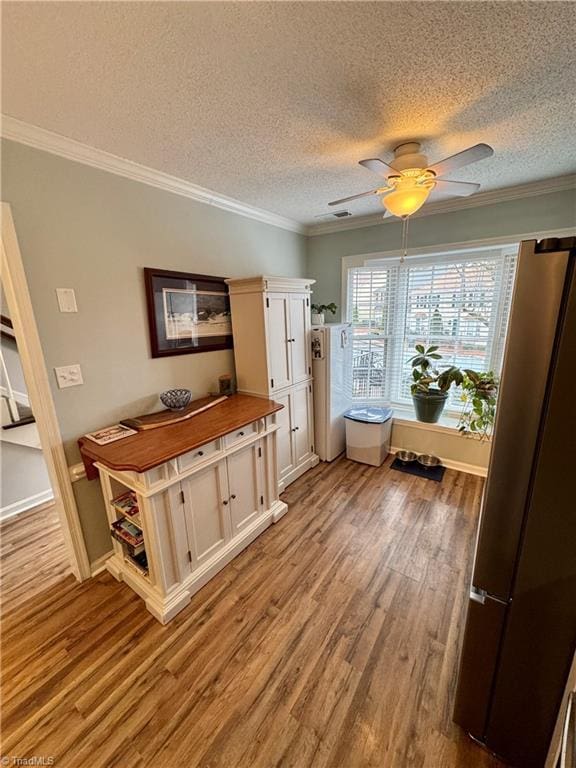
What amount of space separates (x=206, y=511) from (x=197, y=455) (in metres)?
0.39

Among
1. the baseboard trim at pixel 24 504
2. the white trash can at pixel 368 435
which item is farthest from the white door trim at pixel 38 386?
the white trash can at pixel 368 435

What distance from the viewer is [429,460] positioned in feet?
10.3

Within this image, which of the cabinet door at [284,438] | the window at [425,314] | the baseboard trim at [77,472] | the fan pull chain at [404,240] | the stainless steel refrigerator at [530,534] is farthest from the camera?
the fan pull chain at [404,240]

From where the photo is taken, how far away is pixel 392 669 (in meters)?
1.40

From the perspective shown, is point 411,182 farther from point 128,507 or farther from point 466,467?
point 466,467

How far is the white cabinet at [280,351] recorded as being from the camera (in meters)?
2.44

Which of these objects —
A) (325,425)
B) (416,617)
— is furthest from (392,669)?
(325,425)

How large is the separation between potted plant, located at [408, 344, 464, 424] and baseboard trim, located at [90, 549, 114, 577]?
2894mm

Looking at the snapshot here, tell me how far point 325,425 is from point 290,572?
1469mm

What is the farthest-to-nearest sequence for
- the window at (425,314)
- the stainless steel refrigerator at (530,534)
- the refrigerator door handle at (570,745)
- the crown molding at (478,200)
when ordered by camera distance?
the window at (425,314) → the crown molding at (478,200) → the stainless steel refrigerator at (530,534) → the refrigerator door handle at (570,745)

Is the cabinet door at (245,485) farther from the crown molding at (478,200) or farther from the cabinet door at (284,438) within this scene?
the crown molding at (478,200)

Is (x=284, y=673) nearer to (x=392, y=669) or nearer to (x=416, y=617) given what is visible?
(x=392, y=669)

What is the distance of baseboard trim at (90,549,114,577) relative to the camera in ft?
6.34

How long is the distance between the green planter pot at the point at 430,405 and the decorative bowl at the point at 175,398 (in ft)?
7.30
